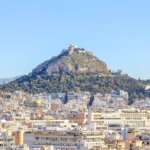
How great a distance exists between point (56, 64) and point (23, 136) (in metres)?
109

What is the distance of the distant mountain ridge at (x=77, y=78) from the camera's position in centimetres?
17200

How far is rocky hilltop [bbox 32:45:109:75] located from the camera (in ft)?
601

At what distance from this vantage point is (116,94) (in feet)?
538

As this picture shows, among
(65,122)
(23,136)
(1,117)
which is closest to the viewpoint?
(23,136)

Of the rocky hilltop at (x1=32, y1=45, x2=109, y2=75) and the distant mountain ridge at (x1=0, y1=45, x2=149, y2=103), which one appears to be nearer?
the distant mountain ridge at (x1=0, y1=45, x2=149, y2=103)

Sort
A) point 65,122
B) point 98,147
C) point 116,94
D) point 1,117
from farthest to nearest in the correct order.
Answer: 1. point 116,94
2. point 1,117
3. point 65,122
4. point 98,147

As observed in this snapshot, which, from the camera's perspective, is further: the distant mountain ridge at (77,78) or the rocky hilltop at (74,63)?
the rocky hilltop at (74,63)

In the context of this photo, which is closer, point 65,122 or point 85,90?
point 65,122

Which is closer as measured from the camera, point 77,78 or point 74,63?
point 77,78

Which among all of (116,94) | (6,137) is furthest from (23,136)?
(116,94)

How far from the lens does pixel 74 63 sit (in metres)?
184

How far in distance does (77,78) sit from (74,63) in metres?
8.74

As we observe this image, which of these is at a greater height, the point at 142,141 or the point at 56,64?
the point at 56,64

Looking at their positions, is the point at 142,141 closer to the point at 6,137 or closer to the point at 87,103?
the point at 6,137
